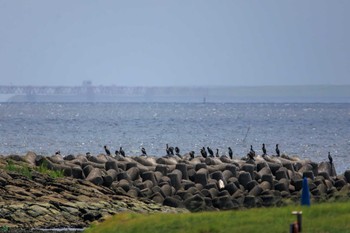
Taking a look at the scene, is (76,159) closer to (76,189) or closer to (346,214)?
(76,189)

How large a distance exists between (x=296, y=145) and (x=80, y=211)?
177 feet

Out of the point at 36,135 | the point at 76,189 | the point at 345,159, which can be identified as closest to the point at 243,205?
the point at 76,189

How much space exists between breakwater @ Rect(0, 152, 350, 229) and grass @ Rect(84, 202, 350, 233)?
3692 mm

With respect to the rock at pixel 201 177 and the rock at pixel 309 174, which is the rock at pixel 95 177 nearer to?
the rock at pixel 201 177

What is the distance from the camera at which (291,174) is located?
39.9 meters

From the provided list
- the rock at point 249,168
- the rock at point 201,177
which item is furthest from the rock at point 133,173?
the rock at point 249,168

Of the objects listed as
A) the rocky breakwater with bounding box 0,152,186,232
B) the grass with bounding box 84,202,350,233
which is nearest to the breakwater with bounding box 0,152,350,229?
the rocky breakwater with bounding box 0,152,186,232

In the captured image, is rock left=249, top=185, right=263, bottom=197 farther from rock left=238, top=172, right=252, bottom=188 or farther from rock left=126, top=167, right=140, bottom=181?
rock left=126, top=167, right=140, bottom=181

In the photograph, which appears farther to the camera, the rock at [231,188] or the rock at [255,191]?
the rock at [231,188]

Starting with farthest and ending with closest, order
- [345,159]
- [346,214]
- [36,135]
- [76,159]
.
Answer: [36,135] → [345,159] → [76,159] → [346,214]

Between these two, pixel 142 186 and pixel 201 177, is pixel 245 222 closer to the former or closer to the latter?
pixel 142 186

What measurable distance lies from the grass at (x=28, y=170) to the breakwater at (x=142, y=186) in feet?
0.21

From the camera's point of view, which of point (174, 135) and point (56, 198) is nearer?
point (56, 198)

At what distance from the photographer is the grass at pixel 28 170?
3312cm
